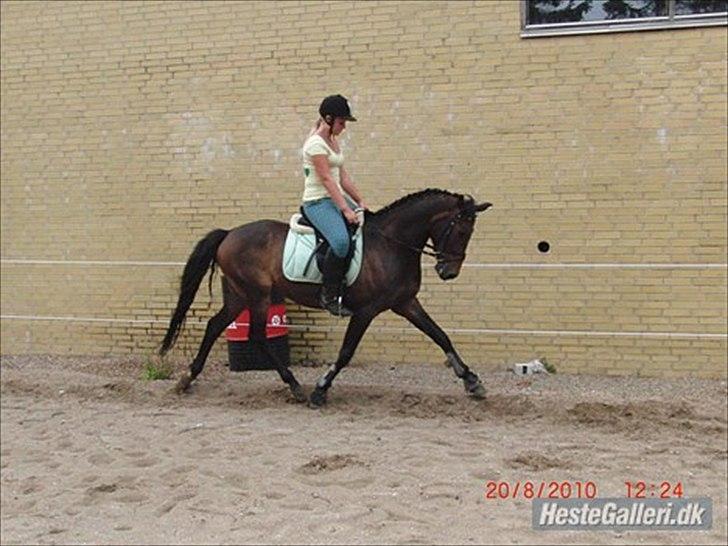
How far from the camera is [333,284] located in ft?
24.8

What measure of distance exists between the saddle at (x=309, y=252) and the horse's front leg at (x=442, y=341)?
2.03 feet

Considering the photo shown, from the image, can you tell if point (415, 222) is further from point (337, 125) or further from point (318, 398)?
point (318, 398)

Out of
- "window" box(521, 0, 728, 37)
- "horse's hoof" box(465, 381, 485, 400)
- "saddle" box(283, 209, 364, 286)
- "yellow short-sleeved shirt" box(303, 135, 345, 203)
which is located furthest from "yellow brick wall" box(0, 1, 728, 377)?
"yellow short-sleeved shirt" box(303, 135, 345, 203)

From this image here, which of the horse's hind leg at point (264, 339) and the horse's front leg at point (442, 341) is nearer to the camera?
the horse's front leg at point (442, 341)

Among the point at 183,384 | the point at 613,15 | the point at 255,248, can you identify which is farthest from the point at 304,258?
the point at 613,15

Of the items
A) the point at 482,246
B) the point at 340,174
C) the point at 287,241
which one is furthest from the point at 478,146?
the point at 287,241

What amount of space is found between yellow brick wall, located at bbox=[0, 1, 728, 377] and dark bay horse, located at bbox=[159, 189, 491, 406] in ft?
4.95

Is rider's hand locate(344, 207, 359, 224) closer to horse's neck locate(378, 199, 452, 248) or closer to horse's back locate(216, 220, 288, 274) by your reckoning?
horse's neck locate(378, 199, 452, 248)

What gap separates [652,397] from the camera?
7.78 metres

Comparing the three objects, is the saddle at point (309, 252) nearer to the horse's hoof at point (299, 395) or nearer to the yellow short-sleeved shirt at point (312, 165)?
the yellow short-sleeved shirt at point (312, 165)

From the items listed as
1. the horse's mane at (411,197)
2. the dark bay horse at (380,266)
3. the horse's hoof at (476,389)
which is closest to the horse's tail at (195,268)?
the dark bay horse at (380,266)

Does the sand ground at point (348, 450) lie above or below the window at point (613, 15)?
below

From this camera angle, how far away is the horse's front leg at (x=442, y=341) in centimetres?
767

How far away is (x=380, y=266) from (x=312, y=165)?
112 centimetres
